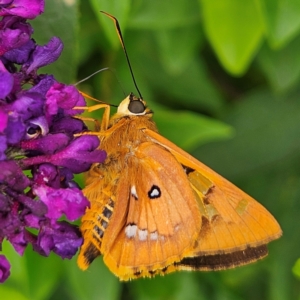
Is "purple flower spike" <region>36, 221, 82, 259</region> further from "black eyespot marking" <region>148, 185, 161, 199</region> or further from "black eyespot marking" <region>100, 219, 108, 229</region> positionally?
"black eyespot marking" <region>148, 185, 161, 199</region>

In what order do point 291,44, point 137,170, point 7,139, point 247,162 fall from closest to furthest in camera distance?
point 7,139
point 137,170
point 291,44
point 247,162

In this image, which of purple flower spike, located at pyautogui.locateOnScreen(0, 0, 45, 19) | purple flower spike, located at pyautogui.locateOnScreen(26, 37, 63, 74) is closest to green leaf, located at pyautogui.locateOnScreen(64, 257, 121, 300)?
purple flower spike, located at pyautogui.locateOnScreen(26, 37, 63, 74)

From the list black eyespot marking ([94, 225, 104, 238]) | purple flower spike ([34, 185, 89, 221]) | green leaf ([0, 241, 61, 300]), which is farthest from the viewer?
green leaf ([0, 241, 61, 300])

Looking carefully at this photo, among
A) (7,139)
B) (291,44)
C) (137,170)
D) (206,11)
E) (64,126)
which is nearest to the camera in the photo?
(7,139)

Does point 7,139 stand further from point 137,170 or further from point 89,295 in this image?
point 89,295

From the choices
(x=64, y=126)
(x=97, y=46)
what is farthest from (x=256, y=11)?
(x=64, y=126)

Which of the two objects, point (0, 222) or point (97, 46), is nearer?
point (0, 222)
